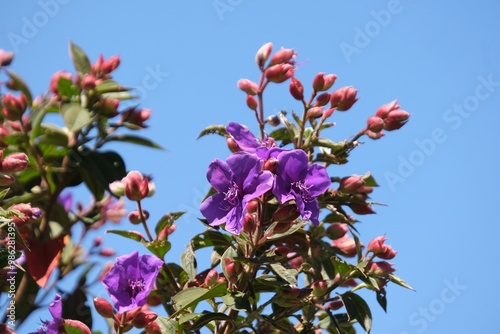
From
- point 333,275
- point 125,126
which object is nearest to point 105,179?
point 125,126

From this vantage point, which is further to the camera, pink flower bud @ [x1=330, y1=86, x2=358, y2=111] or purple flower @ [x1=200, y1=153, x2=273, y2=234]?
pink flower bud @ [x1=330, y1=86, x2=358, y2=111]

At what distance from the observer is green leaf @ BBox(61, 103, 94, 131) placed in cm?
245

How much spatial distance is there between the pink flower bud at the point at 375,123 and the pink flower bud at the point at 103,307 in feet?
3.21

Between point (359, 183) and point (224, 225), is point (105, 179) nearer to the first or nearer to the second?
point (224, 225)

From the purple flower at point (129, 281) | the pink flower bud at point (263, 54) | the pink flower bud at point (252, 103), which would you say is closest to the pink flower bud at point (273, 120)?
the pink flower bud at point (252, 103)

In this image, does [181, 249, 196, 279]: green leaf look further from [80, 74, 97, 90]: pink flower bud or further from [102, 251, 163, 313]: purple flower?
[80, 74, 97, 90]: pink flower bud

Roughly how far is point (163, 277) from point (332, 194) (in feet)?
1.89

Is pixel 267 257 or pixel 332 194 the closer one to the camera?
pixel 267 257

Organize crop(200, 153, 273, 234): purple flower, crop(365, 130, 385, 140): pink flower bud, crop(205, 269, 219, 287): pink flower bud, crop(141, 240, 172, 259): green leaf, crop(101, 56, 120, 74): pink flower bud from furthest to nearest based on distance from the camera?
crop(101, 56, 120, 74): pink flower bud < crop(365, 130, 385, 140): pink flower bud < crop(141, 240, 172, 259): green leaf < crop(205, 269, 219, 287): pink flower bud < crop(200, 153, 273, 234): purple flower

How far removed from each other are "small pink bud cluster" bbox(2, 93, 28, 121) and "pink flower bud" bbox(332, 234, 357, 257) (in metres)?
1.15

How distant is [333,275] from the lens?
89.0 inches

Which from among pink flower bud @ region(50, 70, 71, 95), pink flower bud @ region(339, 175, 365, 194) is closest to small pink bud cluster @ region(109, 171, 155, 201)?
pink flower bud @ region(339, 175, 365, 194)

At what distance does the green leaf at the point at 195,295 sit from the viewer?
1.93 metres

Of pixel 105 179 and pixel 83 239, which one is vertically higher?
pixel 105 179
